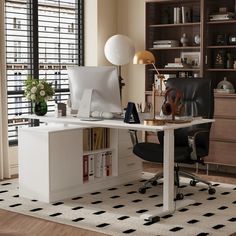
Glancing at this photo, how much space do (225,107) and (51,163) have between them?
2382 millimetres

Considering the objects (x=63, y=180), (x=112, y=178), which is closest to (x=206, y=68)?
(x=112, y=178)

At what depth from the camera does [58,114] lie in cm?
529

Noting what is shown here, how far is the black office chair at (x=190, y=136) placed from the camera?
5.00 metres

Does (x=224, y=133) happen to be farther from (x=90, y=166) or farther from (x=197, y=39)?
(x=90, y=166)

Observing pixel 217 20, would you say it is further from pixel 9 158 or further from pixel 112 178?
pixel 9 158

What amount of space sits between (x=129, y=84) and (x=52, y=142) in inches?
111

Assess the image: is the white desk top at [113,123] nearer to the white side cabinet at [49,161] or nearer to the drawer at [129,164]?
the white side cabinet at [49,161]

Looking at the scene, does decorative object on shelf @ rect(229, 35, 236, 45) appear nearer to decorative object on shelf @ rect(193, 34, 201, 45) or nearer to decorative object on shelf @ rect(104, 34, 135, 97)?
decorative object on shelf @ rect(193, 34, 201, 45)

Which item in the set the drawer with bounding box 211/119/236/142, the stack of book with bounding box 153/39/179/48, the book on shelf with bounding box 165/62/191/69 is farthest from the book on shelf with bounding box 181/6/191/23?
the drawer with bounding box 211/119/236/142

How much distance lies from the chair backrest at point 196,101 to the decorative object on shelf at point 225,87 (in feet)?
3.37

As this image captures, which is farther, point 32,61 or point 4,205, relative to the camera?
point 32,61

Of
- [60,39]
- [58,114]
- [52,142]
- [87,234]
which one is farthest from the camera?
[60,39]

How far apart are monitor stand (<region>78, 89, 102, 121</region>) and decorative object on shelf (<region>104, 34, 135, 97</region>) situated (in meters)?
1.75

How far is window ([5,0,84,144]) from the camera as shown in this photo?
253 inches
